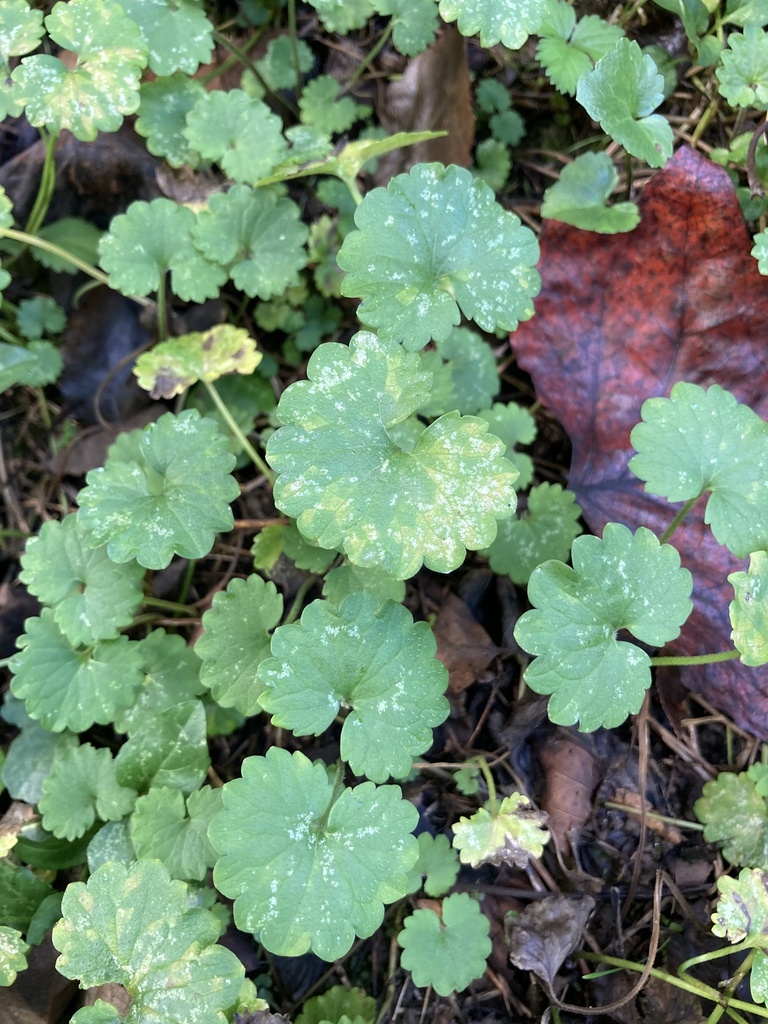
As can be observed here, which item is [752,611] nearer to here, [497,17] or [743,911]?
[743,911]

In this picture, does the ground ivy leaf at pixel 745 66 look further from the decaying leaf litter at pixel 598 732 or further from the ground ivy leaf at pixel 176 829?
the ground ivy leaf at pixel 176 829

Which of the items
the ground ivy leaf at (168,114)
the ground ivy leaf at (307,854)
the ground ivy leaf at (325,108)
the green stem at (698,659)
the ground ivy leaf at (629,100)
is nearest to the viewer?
the ground ivy leaf at (307,854)

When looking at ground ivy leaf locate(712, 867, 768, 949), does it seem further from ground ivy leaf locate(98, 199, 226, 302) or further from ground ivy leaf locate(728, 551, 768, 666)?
ground ivy leaf locate(98, 199, 226, 302)

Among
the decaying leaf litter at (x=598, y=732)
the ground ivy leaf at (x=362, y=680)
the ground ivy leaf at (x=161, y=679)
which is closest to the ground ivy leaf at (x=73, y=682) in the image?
the ground ivy leaf at (x=161, y=679)

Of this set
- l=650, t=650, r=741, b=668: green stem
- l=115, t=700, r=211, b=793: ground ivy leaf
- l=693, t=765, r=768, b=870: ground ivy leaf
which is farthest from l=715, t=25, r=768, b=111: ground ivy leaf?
l=115, t=700, r=211, b=793: ground ivy leaf

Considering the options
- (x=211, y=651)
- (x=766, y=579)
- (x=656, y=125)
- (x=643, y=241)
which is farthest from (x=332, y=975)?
(x=656, y=125)
